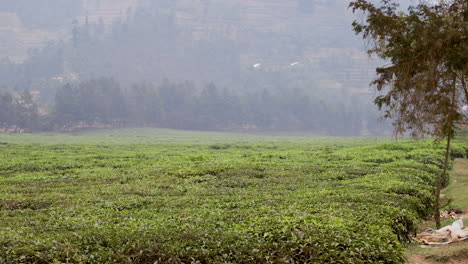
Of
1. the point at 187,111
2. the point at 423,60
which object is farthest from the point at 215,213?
the point at 187,111

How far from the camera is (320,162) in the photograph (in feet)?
91.7

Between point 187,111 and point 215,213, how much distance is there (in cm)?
11652

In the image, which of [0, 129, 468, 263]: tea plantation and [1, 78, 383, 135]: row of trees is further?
[1, 78, 383, 135]: row of trees

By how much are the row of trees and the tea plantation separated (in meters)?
87.4

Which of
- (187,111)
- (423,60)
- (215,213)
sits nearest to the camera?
(215,213)

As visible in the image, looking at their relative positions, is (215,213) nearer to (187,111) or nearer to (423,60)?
(423,60)

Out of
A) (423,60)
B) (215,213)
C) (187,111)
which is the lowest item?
(215,213)

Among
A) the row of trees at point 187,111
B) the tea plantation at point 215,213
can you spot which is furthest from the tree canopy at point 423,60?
the row of trees at point 187,111

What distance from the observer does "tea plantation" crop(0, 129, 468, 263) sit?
34.9ft

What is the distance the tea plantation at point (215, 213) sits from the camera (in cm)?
1064

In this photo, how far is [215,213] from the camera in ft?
45.4

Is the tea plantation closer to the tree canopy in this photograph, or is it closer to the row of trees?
the tree canopy

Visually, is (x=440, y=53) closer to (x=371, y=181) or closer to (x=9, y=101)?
(x=371, y=181)

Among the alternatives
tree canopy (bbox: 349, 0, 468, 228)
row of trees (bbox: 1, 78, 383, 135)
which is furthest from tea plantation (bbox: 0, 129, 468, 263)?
row of trees (bbox: 1, 78, 383, 135)
